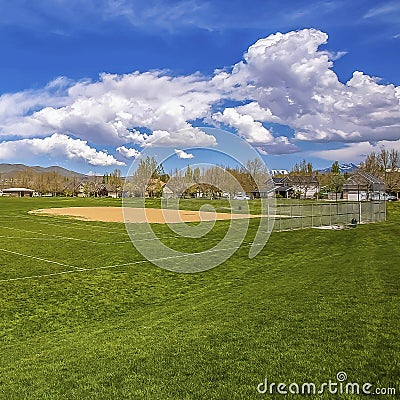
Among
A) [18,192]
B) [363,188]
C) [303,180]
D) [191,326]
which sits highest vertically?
[303,180]

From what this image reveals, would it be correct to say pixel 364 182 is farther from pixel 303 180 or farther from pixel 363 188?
pixel 303 180

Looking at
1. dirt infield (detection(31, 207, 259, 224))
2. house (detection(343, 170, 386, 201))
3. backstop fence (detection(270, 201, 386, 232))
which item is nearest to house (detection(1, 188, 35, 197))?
house (detection(343, 170, 386, 201))

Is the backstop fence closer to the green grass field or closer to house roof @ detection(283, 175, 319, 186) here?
the green grass field

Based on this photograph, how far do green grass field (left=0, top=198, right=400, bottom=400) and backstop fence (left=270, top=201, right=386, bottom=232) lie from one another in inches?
480

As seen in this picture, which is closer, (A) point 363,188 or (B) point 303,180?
(A) point 363,188

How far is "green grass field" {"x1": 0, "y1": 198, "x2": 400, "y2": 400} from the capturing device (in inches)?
234

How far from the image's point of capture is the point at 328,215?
34875mm

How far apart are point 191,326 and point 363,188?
8745 centimetres

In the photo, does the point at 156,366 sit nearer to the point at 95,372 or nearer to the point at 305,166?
the point at 95,372

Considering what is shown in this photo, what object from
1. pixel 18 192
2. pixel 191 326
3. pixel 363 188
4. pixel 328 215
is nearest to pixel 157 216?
pixel 328 215

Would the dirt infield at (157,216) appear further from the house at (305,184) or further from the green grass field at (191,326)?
the house at (305,184)

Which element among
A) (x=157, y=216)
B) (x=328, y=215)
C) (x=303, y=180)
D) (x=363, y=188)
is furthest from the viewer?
(x=303, y=180)

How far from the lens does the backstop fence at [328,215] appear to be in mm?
32719

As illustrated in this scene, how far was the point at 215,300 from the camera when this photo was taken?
480 inches
